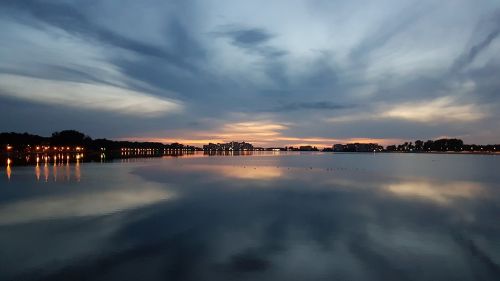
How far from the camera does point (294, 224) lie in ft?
70.1

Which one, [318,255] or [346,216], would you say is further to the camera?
[346,216]

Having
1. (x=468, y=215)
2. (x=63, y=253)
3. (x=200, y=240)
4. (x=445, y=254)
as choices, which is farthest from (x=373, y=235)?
(x=63, y=253)

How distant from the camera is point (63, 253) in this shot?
591 inches

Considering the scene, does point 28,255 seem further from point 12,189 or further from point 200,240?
point 12,189

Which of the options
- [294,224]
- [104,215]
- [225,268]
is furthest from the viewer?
[104,215]

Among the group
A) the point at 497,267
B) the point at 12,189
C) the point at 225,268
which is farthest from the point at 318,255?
the point at 12,189

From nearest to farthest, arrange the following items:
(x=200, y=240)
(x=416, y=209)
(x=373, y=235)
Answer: (x=200, y=240) < (x=373, y=235) < (x=416, y=209)

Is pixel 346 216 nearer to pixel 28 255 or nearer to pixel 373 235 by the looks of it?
pixel 373 235

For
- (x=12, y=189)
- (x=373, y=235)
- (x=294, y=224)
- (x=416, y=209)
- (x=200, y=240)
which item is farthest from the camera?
(x=12, y=189)

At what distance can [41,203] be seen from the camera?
2778 cm

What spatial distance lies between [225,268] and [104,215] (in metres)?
13.3

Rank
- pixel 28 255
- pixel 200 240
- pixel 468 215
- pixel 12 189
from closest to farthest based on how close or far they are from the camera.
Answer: pixel 28 255 < pixel 200 240 < pixel 468 215 < pixel 12 189

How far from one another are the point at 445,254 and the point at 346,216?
9.17 metres

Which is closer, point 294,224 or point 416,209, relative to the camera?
point 294,224
